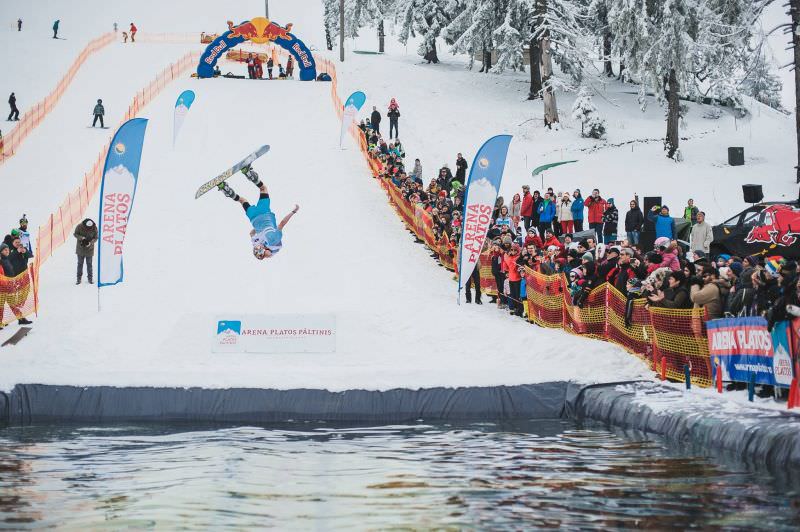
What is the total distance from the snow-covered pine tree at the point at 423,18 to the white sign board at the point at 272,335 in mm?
41629

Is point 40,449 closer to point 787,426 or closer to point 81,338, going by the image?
point 81,338

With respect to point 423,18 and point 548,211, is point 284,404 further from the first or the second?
point 423,18

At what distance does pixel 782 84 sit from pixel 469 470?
236 feet

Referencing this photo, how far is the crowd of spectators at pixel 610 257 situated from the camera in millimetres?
12695

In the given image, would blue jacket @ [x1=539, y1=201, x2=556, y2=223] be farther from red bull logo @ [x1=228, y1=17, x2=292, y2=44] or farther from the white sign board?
red bull logo @ [x1=228, y1=17, x2=292, y2=44]

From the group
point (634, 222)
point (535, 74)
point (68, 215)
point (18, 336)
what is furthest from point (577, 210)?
point (535, 74)

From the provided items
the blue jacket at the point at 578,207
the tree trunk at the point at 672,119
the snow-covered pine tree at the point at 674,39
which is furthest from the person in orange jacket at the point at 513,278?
the tree trunk at the point at 672,119

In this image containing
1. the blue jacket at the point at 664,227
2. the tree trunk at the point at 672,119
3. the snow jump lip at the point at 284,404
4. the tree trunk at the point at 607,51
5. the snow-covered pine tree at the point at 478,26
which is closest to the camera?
the snow jump lip at the point at 284,404

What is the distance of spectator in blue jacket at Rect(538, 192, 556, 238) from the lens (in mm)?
24688

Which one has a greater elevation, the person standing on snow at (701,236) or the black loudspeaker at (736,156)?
the black loudspeaker at (736,156)

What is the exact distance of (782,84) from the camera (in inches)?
2970

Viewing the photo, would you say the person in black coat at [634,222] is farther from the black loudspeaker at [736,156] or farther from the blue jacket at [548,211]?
the black loudspeaker at [736,156]

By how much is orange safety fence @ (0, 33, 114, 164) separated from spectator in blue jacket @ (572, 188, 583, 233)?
22.7 meters

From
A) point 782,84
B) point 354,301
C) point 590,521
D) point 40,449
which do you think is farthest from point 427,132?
point 782,84
